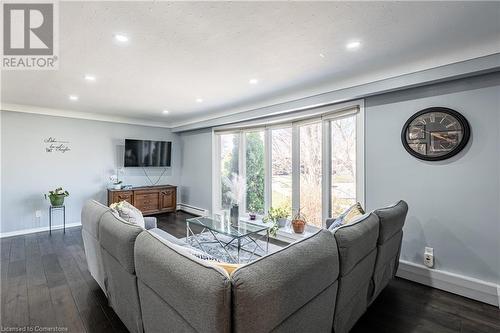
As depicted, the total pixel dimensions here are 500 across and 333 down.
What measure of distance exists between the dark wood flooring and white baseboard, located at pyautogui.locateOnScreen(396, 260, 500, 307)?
73 millimetres

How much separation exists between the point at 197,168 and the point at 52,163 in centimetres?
294

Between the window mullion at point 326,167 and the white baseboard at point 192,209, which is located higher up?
the window mullion at point 326,167

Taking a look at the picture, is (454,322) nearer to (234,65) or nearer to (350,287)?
(350,287)

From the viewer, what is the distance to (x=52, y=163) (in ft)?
15.8

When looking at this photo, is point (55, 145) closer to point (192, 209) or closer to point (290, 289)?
point (192, 209)

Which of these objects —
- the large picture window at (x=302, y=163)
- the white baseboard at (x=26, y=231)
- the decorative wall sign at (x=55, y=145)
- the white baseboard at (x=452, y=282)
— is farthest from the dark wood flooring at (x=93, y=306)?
the decorative wall sign at (x=55, y=145)

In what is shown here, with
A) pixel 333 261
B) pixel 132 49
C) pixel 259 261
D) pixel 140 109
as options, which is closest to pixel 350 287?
pixel 333 261

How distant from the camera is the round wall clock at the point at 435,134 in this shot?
8.06 feet

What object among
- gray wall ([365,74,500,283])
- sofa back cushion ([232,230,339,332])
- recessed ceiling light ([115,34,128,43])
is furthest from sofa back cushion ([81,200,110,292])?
gray wall ([365,74,500,283])

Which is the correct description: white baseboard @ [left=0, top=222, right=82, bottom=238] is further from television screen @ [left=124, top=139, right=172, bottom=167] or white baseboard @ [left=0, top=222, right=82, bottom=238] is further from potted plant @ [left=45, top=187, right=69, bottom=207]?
television screen @ [left=124, top=139, right=172, bottom=167]

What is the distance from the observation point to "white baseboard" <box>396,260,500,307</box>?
90.4 inches

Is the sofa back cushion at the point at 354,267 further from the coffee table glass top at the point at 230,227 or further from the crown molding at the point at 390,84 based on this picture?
the crown molding at the point at 390,84

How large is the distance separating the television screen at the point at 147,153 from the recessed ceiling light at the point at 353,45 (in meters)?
5.00

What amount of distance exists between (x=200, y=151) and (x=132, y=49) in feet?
12.7
